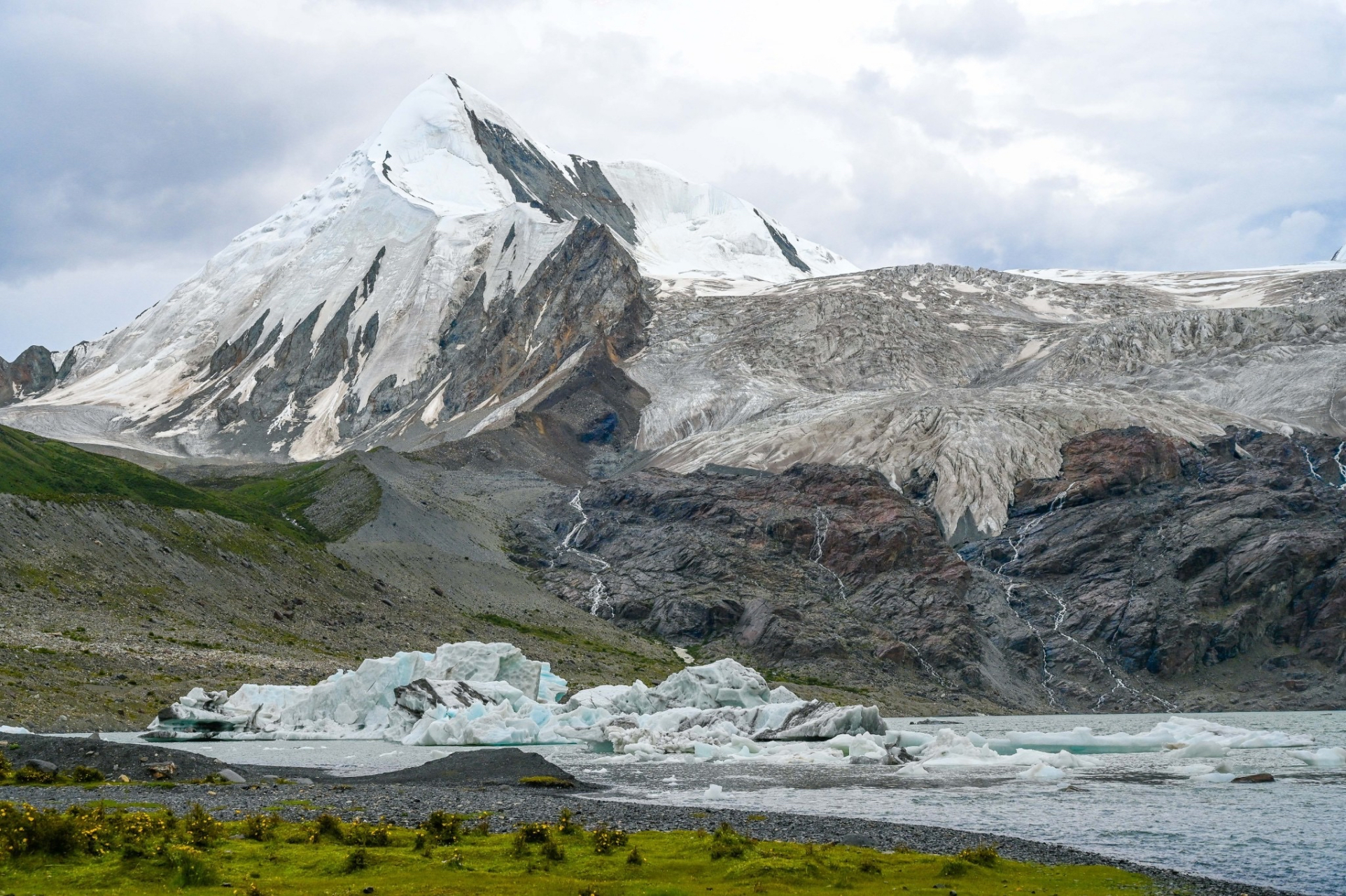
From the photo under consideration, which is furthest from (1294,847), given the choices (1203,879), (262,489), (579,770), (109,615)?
(262,489)

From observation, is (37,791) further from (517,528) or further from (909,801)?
(517,528)

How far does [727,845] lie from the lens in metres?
29.4

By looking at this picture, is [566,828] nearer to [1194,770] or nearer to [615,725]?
[1194,770]

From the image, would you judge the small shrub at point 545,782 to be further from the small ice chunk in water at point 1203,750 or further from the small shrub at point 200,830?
the small ice chunk in water at point 1203,750

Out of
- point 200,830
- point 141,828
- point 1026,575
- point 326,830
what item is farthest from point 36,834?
point 1026,575

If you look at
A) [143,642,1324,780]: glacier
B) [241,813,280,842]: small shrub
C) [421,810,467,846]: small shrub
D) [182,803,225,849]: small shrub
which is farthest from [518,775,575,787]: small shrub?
[182,803,225,849]: small shrub

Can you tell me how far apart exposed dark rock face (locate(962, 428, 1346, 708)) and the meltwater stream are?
212ft

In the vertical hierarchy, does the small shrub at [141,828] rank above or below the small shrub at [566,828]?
above

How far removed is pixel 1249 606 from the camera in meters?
141

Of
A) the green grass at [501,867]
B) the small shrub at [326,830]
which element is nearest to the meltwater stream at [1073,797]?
the green grass at [501,867]

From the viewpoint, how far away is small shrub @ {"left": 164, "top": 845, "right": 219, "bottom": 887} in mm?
23062

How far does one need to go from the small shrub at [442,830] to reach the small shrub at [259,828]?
12.5 feet

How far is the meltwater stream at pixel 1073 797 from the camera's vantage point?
112 feet

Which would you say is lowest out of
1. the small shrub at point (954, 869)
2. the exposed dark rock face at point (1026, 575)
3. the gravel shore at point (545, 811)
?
the gravel shore at point (545, 811)
